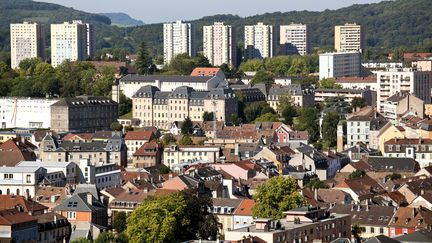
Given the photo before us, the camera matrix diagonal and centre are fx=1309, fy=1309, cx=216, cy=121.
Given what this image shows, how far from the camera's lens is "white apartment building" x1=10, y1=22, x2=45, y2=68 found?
132625mm

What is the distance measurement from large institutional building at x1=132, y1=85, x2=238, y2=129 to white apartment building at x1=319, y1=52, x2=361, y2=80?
22.2 meters

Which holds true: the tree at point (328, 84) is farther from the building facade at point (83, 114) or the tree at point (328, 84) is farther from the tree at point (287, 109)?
the building facade at point (83, 114)

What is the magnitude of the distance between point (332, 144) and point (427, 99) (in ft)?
54.3

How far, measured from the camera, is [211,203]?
43.6 metres

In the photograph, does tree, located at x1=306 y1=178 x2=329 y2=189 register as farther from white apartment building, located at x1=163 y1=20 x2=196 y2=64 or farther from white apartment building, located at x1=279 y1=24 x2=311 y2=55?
white apartment building, located at x1=279 y1=24 x2=311 y2=55

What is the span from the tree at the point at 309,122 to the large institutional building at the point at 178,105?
15.7 ft

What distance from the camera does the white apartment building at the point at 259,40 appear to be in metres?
136

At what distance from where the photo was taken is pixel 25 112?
85312 mm

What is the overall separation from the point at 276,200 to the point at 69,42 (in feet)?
296

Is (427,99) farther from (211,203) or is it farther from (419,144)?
(211,203)

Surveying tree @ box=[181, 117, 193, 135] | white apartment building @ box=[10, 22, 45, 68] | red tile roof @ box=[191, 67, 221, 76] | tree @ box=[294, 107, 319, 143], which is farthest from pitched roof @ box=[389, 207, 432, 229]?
white apartment building @ box=[10, 22, 45, 68]

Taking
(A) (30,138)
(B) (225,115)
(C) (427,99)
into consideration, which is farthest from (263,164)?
(C) (427,99)

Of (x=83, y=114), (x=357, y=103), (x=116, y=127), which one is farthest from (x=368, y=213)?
(x=83, y=114)

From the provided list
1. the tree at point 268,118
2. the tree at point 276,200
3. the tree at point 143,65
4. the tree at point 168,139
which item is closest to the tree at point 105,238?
the tree at point 276,200
